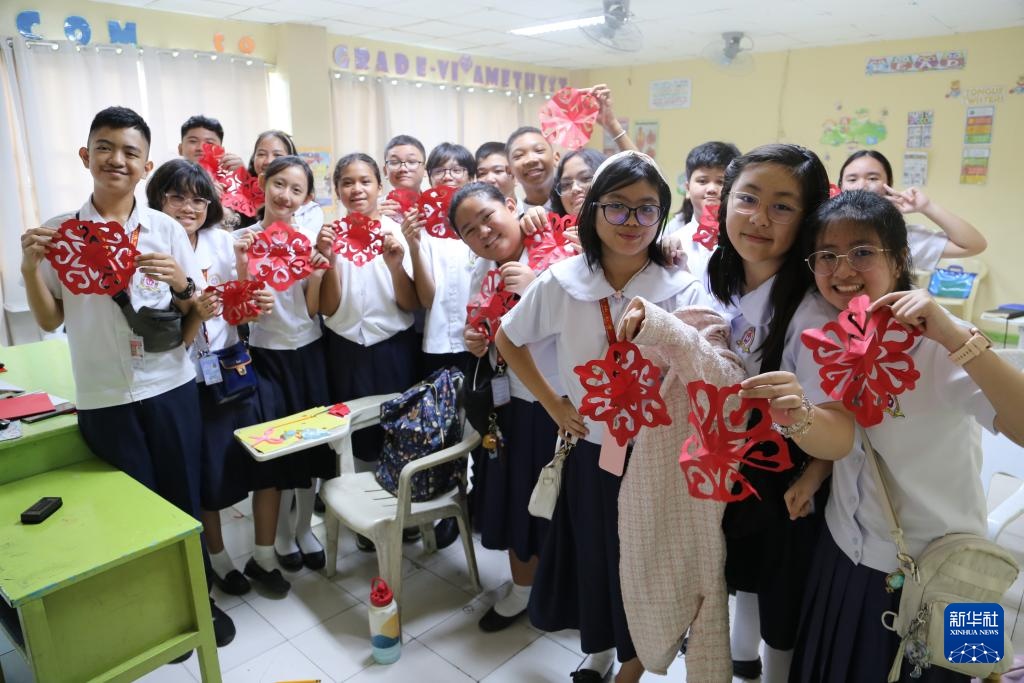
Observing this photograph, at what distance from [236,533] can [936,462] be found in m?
2.82

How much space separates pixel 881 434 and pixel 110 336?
80.1 inches

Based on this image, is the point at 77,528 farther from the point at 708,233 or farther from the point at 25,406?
the point at 708,233

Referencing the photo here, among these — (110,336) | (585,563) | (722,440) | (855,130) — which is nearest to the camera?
(722,440)

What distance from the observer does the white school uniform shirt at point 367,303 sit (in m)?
2.54

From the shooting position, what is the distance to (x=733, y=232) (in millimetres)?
1373

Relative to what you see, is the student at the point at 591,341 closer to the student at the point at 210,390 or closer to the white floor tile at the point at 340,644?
the white floor tile at the point at 340,644

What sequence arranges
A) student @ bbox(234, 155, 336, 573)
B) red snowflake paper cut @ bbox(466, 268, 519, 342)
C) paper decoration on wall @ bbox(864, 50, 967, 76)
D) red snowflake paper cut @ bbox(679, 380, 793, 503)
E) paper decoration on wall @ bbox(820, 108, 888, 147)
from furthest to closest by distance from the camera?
paper decoration on wall @ bbox(820, 108, 888, 147) < paper decoration on wall @ bbox(864, 50, 967, 76) < student @ bbox(234, 155, 336, 573) < red snowflake paper cut @ bbox(466, 268, 519, 342) < red snowflake paper cut @ bbox(679, 380, 793, 503)

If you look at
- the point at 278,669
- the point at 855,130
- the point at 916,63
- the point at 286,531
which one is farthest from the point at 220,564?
the point at 916,63

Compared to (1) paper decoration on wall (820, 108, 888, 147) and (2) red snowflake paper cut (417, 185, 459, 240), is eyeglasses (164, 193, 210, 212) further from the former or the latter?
(1) paper decoration on wall (820, 108, 888, 147)

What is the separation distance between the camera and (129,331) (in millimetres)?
1961

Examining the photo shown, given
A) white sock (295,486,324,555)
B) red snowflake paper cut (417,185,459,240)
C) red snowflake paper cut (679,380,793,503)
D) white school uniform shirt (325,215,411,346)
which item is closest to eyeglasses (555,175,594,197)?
red snowflake paper cut (417,185,459,240)

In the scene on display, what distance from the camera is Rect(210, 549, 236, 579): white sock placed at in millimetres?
2553

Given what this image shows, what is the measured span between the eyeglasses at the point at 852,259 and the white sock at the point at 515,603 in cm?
159

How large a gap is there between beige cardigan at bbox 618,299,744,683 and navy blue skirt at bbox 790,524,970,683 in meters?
0.18
